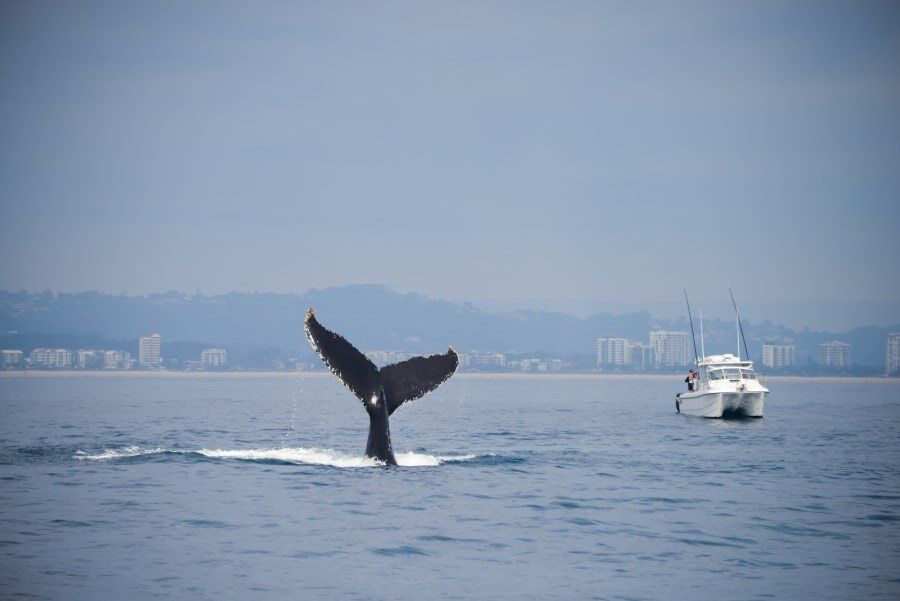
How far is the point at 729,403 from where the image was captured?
52.5m

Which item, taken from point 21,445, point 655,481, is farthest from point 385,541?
point 21,445

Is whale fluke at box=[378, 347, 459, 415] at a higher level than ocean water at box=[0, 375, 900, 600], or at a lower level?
higher

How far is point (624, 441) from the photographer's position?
3934 cm

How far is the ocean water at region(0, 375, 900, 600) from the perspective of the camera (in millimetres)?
14320

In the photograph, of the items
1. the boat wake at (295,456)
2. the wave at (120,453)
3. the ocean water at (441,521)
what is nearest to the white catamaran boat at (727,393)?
the ocean water at (441,521)

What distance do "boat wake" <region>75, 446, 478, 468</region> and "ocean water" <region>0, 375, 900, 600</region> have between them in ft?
0.39

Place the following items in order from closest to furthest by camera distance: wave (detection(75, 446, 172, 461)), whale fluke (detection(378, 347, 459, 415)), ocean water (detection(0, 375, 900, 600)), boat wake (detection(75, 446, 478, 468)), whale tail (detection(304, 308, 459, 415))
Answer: ocean water (detection(0, 375, 900, 600)) < whale tail (detection(304, 308, 459, 415)) < whale fluke (detection(378, 347, 459, 415)) < boat wake (detection(75, 446, 478, 468)) < wave (detection(75, 446, 172, 461))

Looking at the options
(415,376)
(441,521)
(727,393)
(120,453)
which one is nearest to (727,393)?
(727,393)

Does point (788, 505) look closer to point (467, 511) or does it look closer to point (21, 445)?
point (467, 511)

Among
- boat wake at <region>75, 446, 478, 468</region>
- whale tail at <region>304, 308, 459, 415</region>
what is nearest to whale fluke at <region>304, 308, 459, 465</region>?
whale tail at <region>304, 308, 459, 415</region>

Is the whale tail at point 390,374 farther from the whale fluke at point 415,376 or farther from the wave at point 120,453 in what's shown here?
the wave at point 120,453

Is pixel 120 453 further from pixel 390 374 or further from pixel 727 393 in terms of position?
pixel 727 393

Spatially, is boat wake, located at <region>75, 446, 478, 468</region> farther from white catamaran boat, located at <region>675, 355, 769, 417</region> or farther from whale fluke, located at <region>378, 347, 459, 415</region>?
white catamaran boat, located at <region>675, 355, 769, 417</region>

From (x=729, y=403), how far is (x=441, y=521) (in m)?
36.7
